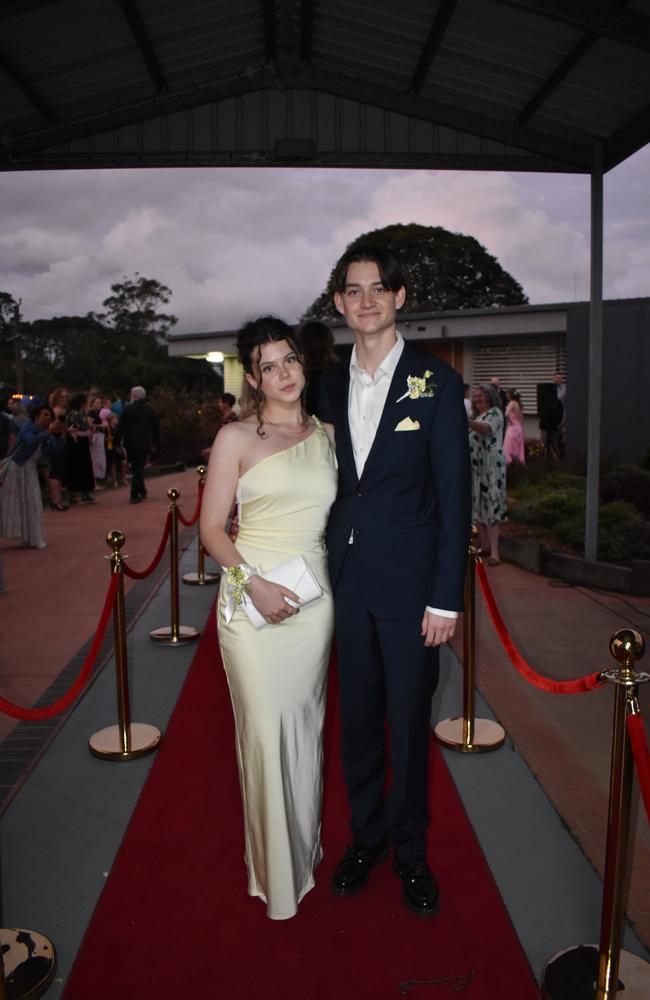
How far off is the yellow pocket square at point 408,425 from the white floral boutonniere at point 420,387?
7 cm

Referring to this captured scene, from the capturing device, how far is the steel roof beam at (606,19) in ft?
17.6

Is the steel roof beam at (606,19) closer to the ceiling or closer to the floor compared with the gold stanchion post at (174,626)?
closer to the ceiling

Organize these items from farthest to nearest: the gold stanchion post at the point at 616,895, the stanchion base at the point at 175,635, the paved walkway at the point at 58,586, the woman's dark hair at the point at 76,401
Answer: the woman's dark hair at the point at 76,401, the stanchion base at the point at 175,635, the paved walkway at the point at 58,586, the gold stanchion post at the point at 616,895

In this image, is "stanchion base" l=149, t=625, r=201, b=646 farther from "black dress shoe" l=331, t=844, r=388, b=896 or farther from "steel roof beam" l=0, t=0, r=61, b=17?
"steel roof beam" l=0, t=0, r=61, b=17

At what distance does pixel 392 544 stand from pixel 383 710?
68cm

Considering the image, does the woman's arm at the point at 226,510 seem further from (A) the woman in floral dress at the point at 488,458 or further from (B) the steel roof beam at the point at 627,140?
(B) the steel roof beam at the point at 627,140

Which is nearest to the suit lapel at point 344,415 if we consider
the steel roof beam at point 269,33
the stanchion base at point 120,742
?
the stanchion base at point 120,742

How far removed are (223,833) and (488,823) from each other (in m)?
1.12

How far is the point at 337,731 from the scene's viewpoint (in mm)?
4363

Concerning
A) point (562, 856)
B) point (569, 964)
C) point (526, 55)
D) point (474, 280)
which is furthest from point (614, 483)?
point (474, 280)

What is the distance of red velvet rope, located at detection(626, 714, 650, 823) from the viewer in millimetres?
2076

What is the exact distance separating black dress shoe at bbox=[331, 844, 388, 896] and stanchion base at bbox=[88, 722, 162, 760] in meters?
1.49

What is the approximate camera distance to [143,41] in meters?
7.14

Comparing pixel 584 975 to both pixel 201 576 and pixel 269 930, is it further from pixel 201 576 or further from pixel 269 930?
pixel 201 576
